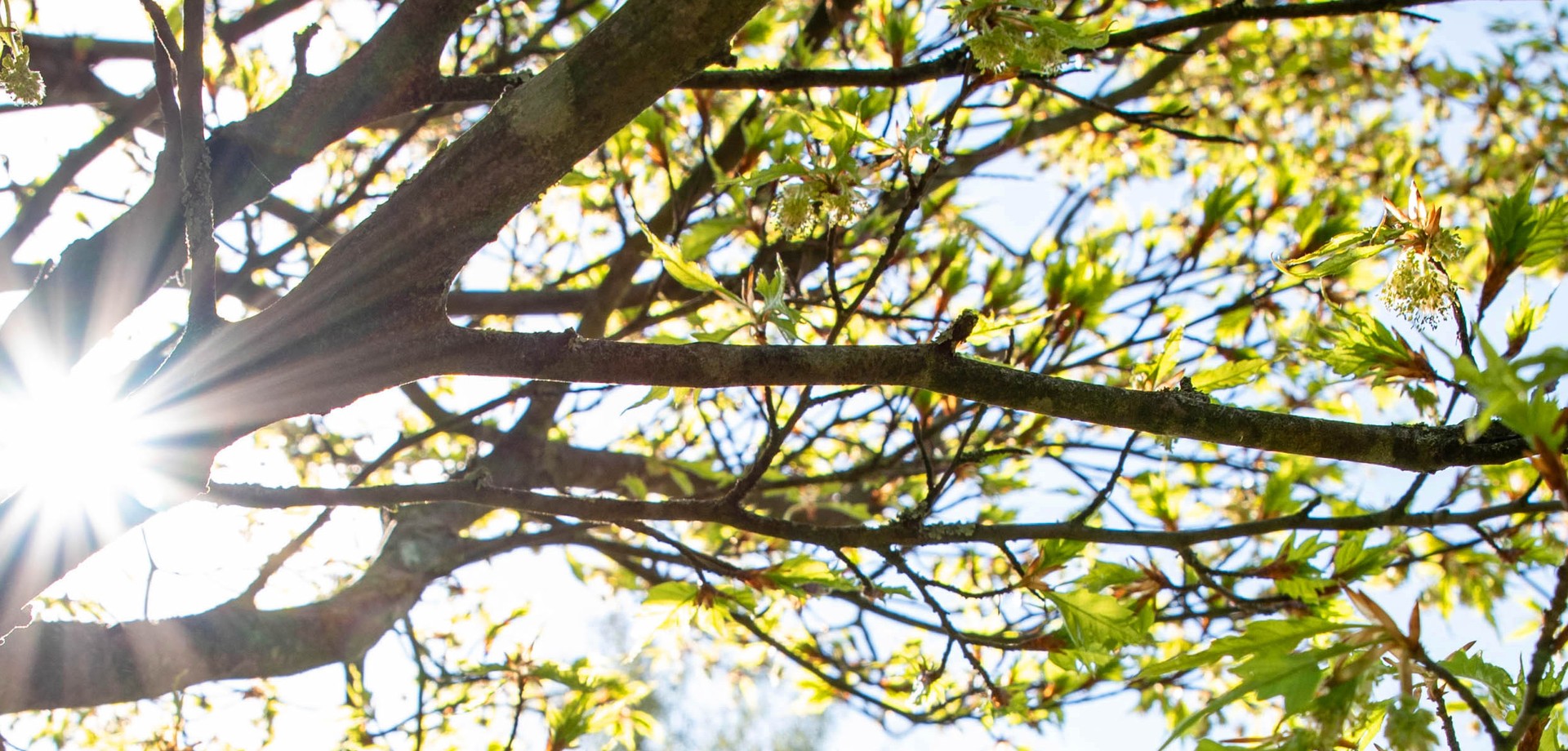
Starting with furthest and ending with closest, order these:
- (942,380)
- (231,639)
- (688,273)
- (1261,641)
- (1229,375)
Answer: (231,639), (1229,375), (688,273), (942,380), (1261,641)

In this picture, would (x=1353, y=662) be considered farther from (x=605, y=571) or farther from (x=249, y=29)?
(x=605, y=571)

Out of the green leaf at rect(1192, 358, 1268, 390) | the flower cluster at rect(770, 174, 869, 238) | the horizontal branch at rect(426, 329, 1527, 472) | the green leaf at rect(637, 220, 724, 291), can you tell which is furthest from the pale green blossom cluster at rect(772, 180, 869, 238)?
the green leaf at rect(1192, 358, 1268, 390)

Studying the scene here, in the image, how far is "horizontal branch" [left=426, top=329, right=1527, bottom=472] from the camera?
1.14 metres

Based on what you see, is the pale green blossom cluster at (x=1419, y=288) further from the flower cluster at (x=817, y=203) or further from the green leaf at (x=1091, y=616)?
the flower cluster at (x=817, y=203)

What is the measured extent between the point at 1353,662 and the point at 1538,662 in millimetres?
123

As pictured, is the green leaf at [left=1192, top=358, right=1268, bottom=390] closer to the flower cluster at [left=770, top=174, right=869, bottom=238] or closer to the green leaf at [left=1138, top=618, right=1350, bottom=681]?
the flower cluster at [left=770, top=174, right=869, bottom=238]

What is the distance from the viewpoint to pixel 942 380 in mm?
1157

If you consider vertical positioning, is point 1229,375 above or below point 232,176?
below

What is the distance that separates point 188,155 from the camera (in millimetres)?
1192

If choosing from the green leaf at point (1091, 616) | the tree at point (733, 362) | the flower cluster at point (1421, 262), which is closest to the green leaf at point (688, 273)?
the tree at point (733, 362)

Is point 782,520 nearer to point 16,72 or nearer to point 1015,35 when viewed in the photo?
point 1015,35

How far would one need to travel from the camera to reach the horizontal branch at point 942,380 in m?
1.14

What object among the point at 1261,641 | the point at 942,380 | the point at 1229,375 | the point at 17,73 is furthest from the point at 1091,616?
the point at 17,73

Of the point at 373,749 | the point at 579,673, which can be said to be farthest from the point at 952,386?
the point at 373,749
